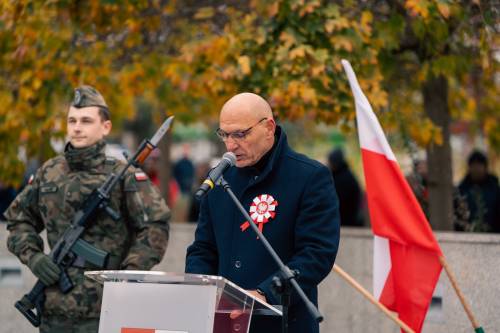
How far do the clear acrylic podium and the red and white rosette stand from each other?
0.52m

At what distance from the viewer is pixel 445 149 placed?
416 inches

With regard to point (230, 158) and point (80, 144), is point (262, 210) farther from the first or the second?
point (80, 144)

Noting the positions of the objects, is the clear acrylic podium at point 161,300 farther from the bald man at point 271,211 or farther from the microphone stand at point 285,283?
the bald man at point 271,211

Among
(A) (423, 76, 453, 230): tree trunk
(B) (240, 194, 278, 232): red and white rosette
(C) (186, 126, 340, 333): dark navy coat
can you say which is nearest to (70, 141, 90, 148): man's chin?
(C) (186, 126, 340, 333): dark navy coat

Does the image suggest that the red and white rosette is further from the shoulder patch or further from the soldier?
the shoulder patch

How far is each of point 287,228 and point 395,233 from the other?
158 centimetres

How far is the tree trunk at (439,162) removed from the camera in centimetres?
1016

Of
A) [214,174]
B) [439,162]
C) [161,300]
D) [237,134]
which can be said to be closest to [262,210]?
[237,134]

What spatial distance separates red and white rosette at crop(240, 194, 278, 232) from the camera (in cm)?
520

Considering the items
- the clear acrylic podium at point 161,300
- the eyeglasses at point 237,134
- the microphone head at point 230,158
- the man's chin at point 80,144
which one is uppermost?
the man's chin at point 80,144

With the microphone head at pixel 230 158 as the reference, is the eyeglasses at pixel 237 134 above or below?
above

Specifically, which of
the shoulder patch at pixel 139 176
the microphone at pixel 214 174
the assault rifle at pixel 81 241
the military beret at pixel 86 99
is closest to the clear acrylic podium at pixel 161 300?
the microphone at pixel 214 174

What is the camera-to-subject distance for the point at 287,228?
17.0 ft

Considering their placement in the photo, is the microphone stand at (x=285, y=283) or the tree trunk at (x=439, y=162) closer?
the microphone stand at (x=285, y=283)
